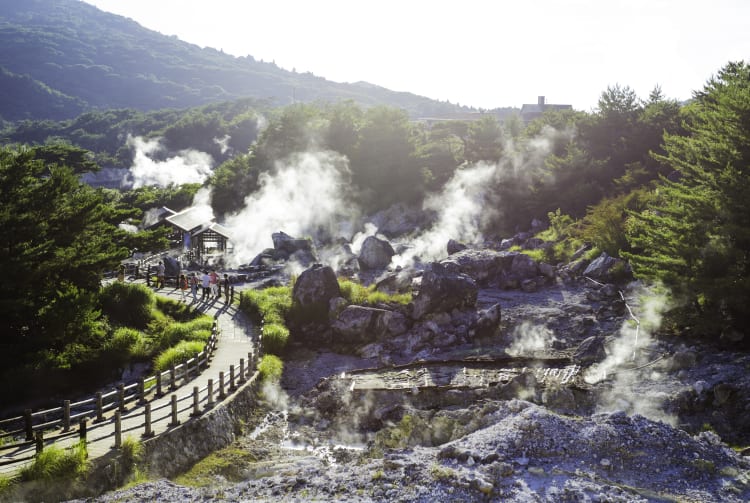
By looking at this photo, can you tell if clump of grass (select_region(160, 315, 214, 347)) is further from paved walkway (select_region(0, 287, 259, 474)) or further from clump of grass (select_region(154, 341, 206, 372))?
clump of grass (select_region(154, 341, 206, 372))

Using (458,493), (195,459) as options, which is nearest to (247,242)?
(195,459)

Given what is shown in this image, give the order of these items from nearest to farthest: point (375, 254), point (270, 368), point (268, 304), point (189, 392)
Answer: point (189, 392) < point (270, 368) < point (268, 304) < point (375, 254)

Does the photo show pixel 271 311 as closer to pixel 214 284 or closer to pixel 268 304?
pixel 268 304

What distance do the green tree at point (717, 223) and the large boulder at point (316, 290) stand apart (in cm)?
1439

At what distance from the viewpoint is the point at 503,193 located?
175ft

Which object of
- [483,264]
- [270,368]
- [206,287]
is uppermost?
[483,264]

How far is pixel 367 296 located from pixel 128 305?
11529mm

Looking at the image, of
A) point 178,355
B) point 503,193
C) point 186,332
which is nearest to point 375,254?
point 186,332

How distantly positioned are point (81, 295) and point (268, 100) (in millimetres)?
181221

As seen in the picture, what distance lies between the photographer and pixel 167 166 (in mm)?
113938

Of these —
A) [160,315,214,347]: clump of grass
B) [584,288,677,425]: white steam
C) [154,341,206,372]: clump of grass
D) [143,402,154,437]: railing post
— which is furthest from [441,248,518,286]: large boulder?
[143,402,154,437]: railing post

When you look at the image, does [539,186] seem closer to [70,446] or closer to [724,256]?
[724,256]

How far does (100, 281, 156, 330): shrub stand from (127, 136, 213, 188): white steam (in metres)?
74.8

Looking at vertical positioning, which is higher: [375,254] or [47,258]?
[47,258]
